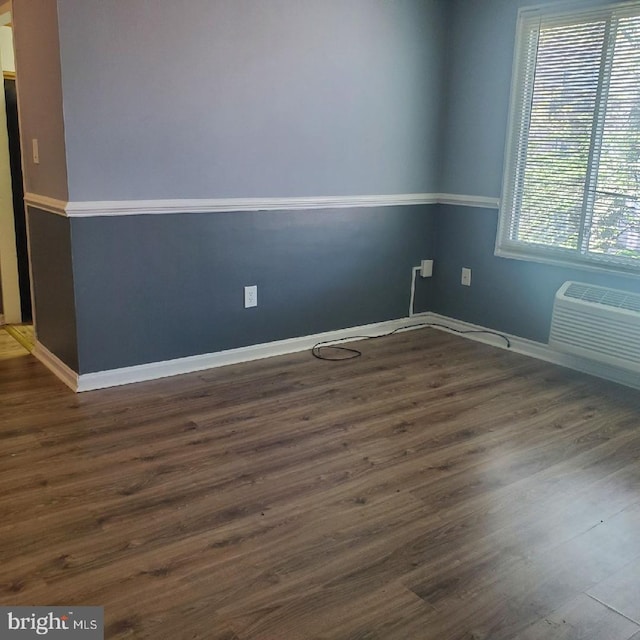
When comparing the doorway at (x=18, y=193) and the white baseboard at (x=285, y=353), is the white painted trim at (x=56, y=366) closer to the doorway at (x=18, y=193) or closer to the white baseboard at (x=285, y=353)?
the white baseboard at (x=285, y=353)

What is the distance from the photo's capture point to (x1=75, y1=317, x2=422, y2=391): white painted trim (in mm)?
3359

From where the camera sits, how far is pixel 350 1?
150 inches

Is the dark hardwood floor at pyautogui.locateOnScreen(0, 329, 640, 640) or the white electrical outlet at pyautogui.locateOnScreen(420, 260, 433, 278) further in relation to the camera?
the white electrical outlet at pyautogui.locateOnScreen(420, 260, 433, 278)

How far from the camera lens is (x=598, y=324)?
3.64 metres

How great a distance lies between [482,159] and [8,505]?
11.3ft

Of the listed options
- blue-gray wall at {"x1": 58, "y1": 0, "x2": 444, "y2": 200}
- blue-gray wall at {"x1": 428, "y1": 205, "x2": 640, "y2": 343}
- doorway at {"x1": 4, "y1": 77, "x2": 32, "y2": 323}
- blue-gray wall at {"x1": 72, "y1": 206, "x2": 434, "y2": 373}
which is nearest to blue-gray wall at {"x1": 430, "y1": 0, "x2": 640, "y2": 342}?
blue-gray wall at {"x1": 428, "y1": 205, "x2": 640, "y2": 343}

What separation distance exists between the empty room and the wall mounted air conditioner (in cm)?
2

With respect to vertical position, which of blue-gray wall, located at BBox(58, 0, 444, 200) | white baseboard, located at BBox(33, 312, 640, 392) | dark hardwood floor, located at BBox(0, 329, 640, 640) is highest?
blue-gray wall, located at BBox(58, 0, 444, 200)

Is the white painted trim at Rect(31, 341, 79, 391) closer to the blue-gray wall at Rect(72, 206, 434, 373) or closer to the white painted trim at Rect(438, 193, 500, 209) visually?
the blue-gray wall at Rect(72, 206, 434, 373)

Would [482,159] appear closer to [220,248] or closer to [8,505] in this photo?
[220,248]

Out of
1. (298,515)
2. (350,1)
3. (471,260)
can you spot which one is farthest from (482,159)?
(298,515)

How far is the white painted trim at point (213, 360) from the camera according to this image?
3.36m

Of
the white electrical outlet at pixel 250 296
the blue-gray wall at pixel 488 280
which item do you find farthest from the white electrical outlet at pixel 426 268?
the white electrical outlet at pixel 250 296

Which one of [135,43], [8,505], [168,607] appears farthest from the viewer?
[135,43]
